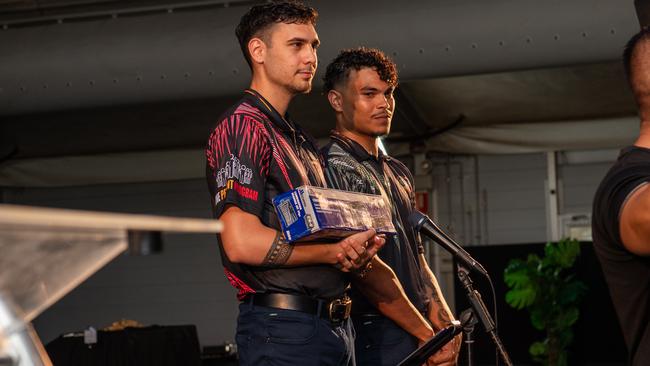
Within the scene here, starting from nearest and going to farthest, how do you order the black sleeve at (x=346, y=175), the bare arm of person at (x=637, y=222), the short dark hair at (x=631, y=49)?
the bare arm of person at (x=637, y=222) < the short dark hair at (x=631, y=49) < the black sleeve at (x=346, y=175)

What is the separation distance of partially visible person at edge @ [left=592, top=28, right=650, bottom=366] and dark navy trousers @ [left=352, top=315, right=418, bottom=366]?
3.53 feet

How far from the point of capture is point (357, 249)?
2250mm

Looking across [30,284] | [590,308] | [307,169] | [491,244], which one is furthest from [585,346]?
[30,284]

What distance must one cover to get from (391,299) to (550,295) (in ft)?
17.3

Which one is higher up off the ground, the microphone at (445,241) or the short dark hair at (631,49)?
the short dark hair at (631,49)

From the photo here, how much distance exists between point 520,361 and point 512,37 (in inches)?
141

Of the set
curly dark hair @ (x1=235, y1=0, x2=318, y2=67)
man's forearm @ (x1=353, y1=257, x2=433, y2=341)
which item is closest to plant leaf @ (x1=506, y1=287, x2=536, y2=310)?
man's forearm @ (x1=353, y1=257, x2=433, y2=341)

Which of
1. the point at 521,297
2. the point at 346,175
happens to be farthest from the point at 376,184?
the point at 521,297

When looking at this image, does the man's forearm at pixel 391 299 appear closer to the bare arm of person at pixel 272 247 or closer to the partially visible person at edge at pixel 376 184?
the partially visible person at edge at pixel 376 184

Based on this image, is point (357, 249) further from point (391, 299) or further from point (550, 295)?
point (550, 295)

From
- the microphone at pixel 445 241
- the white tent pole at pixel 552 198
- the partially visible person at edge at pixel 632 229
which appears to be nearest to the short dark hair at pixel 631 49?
the partially visible person at edge at pixel 632 229

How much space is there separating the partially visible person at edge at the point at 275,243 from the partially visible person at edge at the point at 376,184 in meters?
0.41

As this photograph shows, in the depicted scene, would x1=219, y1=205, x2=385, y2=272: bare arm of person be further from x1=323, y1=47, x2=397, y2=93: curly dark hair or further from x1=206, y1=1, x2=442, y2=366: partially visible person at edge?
x1=323, y1=47, x2=397, y2=93: curly dark hair

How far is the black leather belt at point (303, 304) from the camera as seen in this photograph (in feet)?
7.55
